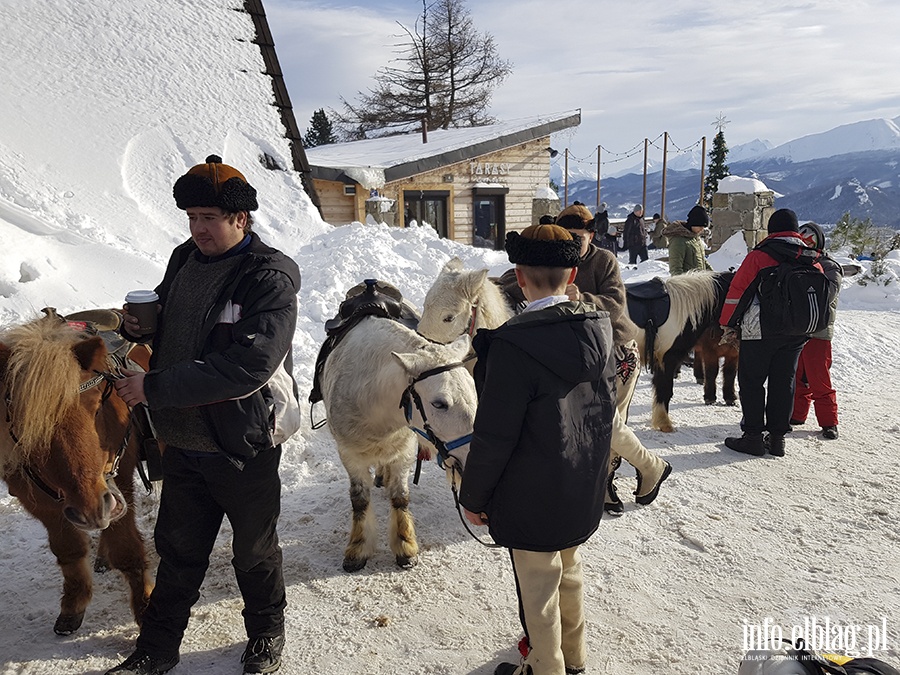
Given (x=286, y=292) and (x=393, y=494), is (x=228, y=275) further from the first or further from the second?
(x=393, y=494)

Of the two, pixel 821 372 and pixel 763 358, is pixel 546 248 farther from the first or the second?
pixel 821 372

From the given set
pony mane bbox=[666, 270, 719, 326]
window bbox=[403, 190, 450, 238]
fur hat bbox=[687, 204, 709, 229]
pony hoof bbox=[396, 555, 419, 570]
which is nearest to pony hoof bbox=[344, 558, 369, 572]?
pony hoof bbox=[396, 555, 419, 570]

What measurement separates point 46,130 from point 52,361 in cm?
867

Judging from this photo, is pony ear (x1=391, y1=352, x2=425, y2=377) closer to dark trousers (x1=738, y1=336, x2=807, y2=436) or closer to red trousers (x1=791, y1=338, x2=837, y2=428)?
dark trousers (x1=738, y1=336, x2=807, y2=436)

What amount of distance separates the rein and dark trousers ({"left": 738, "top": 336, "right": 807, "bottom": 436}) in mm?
3529

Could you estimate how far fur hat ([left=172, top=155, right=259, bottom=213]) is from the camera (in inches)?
89.4

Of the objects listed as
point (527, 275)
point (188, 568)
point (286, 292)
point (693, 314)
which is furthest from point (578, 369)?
point (693, 314)

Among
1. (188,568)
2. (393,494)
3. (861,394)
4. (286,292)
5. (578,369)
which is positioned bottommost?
(861,394)

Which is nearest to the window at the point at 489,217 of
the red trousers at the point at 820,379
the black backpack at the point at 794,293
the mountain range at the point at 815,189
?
the red trousers at the point at 820,379

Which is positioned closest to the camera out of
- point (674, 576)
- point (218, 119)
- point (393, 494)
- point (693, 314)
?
point (674, 576)

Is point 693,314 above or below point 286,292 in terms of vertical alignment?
below

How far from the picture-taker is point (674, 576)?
343 centimetres

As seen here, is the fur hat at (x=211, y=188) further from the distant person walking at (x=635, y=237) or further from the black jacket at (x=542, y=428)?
the distant person walking at (x=635, y=237)

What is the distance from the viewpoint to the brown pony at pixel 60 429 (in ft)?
7.66
